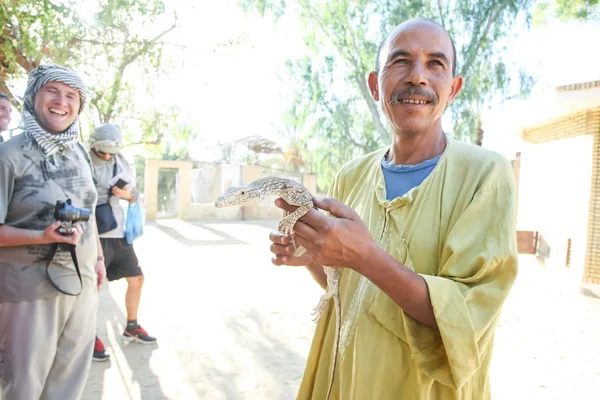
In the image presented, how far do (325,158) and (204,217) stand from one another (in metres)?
7.86

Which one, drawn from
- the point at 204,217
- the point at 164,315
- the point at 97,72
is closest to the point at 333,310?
the point at 164,315

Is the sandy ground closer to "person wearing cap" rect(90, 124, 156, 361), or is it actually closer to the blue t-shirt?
"person wearing cap" rect(90, 124, 156, 361)

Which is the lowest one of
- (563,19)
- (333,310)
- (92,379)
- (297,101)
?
(92,379)

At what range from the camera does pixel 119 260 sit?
4.66m

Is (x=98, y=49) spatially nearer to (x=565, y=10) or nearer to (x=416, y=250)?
(x=416, y=250)

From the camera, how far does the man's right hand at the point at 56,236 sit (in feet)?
7.50

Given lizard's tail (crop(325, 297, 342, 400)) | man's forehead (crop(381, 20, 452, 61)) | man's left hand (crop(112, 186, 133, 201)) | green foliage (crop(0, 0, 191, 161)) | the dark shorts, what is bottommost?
the dark shorts

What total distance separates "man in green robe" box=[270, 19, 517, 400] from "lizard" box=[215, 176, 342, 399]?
3 cm

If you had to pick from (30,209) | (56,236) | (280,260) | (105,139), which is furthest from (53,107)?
(105,139)

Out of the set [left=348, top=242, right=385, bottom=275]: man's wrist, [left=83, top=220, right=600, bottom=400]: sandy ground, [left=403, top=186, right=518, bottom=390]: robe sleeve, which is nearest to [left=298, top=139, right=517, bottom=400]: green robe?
[left=403, top=186, right=518, bottom=390]: robe sleeve

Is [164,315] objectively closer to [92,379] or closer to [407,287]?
[92,379]

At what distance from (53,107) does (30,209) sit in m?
0.62

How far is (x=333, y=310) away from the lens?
1.57 m

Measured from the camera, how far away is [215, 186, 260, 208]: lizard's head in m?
1.45
